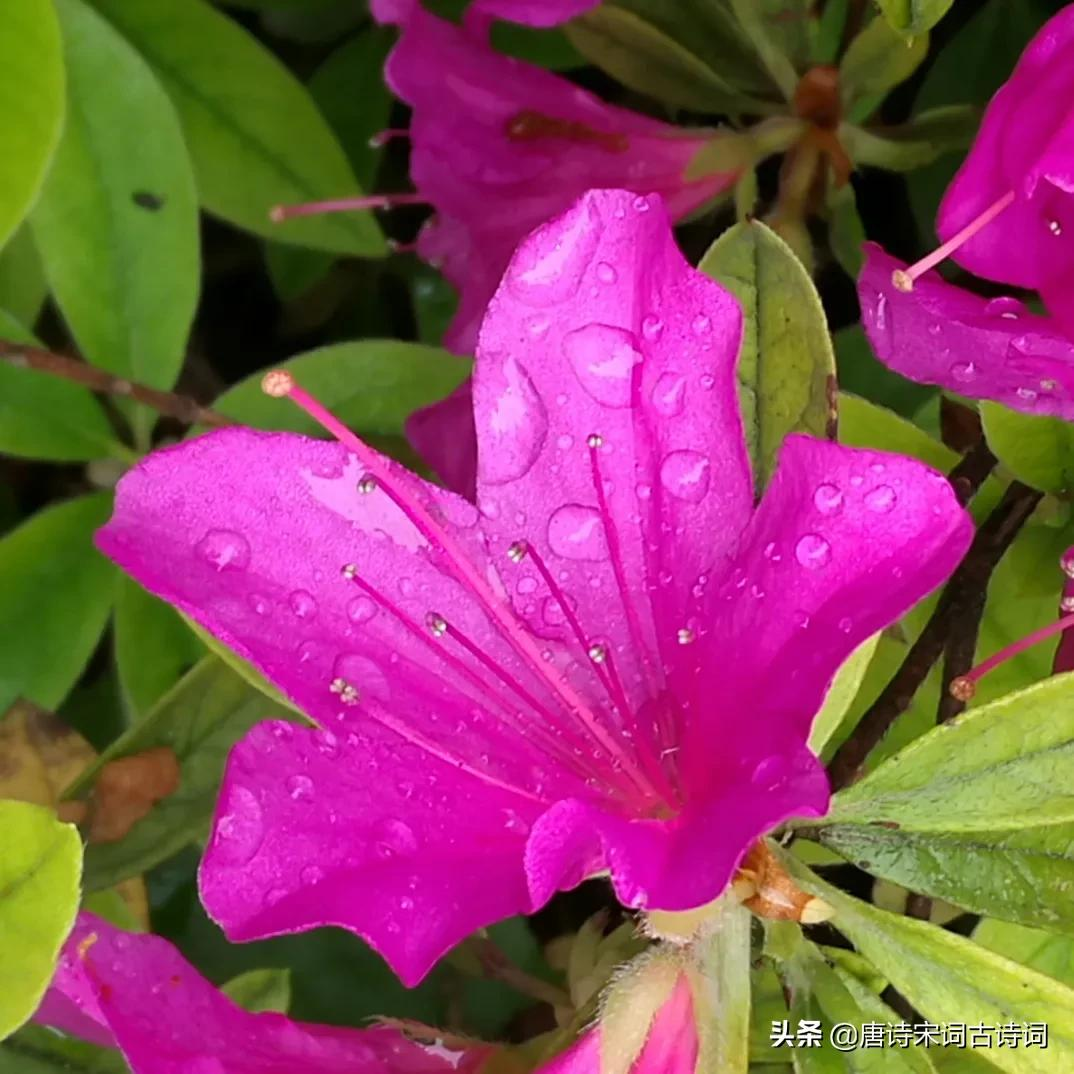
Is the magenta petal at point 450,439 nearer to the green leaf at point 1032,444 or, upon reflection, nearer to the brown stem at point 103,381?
the brown stem at point 103,381

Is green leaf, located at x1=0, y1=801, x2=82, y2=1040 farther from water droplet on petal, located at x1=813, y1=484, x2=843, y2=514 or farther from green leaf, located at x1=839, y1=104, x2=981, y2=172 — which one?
green leaf, located at x1=839, y1=104, x2=981, y2=172

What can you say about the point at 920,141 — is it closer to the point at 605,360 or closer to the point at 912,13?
the point at 912,13

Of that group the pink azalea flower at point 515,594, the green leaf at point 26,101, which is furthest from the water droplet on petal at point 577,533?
the green leaf at point 26,101

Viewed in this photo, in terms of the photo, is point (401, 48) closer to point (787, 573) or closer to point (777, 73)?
point (777, 73)

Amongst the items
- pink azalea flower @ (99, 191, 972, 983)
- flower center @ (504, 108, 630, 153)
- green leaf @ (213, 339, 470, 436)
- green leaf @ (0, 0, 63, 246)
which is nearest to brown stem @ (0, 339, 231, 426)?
green leaf @ (213, 339, 470, 436)

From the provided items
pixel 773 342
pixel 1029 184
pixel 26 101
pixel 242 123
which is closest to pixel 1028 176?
Result: pixel 1029 184

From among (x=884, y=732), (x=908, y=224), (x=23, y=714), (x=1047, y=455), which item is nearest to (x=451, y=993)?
(x=23, y=714)
